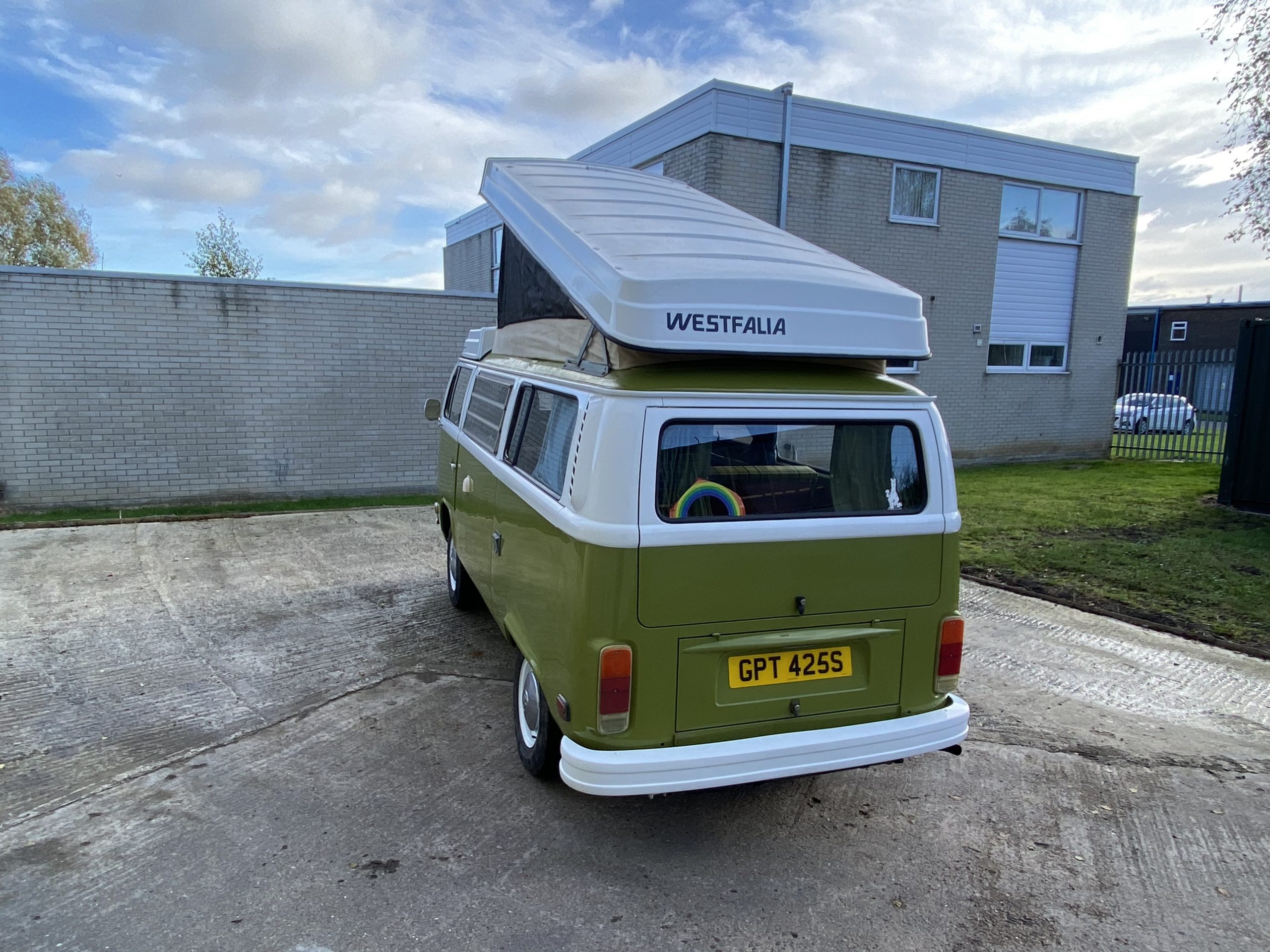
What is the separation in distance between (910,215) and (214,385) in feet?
36.7

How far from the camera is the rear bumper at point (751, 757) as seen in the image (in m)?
2.80

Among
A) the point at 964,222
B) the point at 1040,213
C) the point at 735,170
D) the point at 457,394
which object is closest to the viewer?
the point at 457,394

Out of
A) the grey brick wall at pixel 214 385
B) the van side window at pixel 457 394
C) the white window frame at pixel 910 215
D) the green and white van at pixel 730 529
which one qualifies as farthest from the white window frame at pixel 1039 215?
the green and white van at pixel 730 529

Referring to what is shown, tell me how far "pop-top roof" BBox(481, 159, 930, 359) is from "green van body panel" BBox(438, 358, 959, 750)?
182mm

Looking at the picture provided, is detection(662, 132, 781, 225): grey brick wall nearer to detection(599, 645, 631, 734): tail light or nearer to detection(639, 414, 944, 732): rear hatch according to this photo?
detection(639, 414, 944, 732): rear hatch

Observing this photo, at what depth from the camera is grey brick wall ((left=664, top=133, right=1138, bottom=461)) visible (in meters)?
11.9

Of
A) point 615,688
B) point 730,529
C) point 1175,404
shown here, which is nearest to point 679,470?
point 730,529

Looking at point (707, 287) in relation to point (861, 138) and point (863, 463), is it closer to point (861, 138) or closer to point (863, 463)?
point (863, 463)

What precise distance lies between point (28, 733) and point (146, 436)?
251 inches

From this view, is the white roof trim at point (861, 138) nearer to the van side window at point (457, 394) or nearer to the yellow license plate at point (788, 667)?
the van side window at point (457, 394)

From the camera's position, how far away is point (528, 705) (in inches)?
145

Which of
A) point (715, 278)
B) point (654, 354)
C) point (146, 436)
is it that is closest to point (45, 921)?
point (654, 354)

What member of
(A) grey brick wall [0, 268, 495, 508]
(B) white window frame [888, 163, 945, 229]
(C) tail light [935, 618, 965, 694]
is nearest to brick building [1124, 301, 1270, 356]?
(B) white window frame [888, 163, 945, 229]

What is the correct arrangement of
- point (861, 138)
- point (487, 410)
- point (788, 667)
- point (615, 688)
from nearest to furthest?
point (615, 688) → point (788, 667) → point (487, 410) → point (861, 138)
